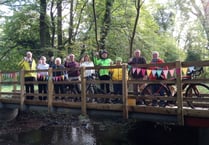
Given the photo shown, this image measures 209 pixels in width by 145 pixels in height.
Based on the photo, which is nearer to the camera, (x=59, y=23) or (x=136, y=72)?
(x=136, y=72)

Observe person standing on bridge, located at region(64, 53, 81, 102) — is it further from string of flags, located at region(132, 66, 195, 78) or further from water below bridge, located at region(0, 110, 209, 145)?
string of flags, located at region(132, 66, 195, 78)

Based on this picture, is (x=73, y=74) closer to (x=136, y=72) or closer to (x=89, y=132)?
(x=136, y=72)

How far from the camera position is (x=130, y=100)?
26.8 ft

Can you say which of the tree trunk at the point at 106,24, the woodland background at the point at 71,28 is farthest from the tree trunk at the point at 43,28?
the tree trunk at the point at 106,24

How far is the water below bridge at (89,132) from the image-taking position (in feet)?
37.1

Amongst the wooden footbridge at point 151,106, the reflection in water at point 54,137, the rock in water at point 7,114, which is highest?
the wooden footbridge at point 151,106

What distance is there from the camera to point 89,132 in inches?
518

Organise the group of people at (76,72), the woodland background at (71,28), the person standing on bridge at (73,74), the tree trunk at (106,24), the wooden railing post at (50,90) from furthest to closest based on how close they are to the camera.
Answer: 1. the woodland background at (71,28)
2. the tree trunk at (106,24)
3. the wooden railing post at (50,90)
4. the person standing on bridge at (73,74)
5. the group of people at (76,72)

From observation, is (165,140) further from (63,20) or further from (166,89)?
(63,20)

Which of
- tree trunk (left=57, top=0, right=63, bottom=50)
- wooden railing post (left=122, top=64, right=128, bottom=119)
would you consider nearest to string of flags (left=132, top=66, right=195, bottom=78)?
wooden railing post (left=122, top=64, right=128, bottom=119)

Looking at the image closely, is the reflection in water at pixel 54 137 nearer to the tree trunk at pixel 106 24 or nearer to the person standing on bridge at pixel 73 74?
the person standing on bridge at pixel 73 74

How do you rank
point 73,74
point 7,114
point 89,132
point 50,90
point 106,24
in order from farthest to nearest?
1. point 106,24
2. point 7,114
3. point 89,132
4. point 50,90
5. point 73,74

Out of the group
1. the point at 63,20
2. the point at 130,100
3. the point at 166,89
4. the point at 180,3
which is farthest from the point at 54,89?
the point at 180,3

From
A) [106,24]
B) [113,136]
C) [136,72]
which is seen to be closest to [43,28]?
[106,24]
